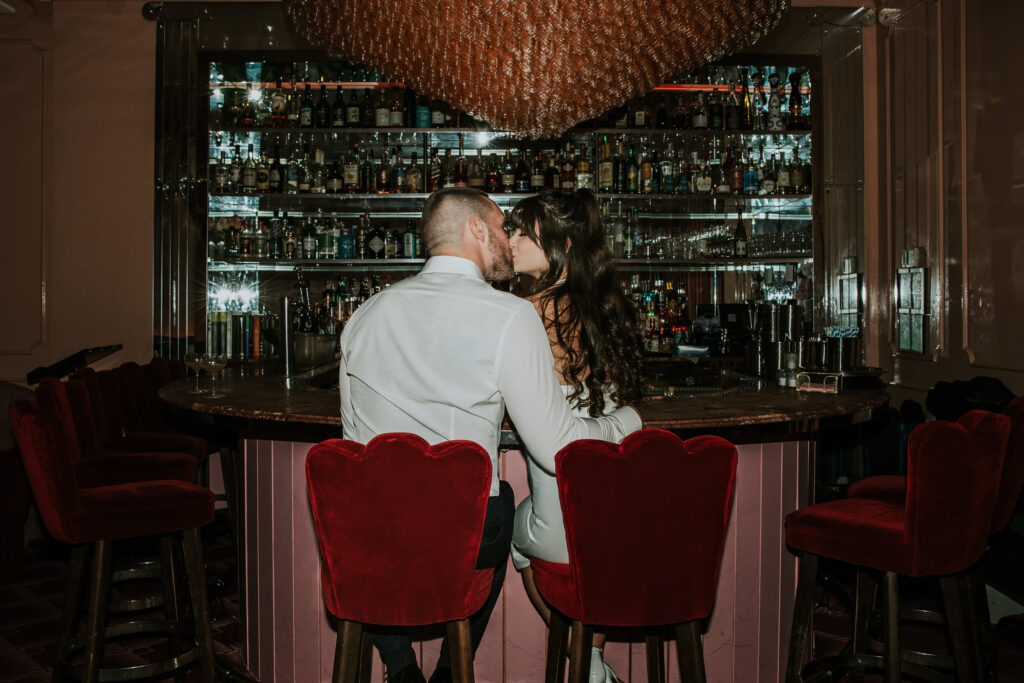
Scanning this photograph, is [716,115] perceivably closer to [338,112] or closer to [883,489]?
[338,112]

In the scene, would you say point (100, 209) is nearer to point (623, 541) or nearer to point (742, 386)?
point (742, 386)

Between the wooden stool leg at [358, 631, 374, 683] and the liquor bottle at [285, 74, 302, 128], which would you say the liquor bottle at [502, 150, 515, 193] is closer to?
the liquor bottle at [285, 74, 302, 128]

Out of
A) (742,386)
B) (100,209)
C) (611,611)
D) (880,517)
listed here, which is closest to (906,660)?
(880,517)

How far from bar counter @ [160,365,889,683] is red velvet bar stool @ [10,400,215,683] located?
0.21 metres

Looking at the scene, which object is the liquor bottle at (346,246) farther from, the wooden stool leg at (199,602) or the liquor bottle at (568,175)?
the wooden stool leg at (199,602)

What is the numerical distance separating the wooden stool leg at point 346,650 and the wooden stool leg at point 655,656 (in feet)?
2.60

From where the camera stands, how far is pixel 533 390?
1574 mm

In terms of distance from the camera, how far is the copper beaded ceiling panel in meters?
2.26

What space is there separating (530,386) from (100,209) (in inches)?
175

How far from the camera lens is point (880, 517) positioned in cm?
201

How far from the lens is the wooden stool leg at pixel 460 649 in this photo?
5.17 ft

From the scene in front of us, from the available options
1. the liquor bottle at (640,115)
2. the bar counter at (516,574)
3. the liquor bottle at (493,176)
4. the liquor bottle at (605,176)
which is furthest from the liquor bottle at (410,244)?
the bar counter at (516,574)

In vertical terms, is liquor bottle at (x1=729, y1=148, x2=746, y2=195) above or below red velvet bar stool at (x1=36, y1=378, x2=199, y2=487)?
above

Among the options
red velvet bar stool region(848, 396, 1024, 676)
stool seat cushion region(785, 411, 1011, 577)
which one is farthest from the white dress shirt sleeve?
red velvet bar stool region(848, 396, 1024, 676)
